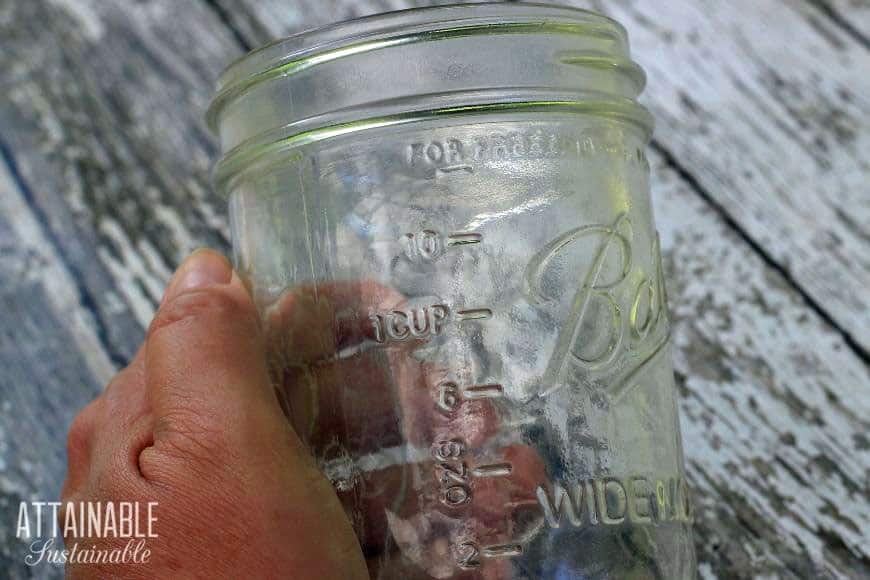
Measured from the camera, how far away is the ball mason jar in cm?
45

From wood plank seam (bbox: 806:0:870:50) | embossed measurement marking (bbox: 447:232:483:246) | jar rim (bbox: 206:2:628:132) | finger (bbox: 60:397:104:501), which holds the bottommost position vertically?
finger (bbox: 60:397:104:501)

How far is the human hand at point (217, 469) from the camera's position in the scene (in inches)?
18.2

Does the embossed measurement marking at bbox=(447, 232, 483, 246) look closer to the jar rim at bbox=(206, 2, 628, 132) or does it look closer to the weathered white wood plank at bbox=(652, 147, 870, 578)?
the jar rim at bbox=(206, 2, 628, 132)

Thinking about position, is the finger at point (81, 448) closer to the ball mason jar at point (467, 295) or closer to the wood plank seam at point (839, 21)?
the ball mason jar at point (467, 295)

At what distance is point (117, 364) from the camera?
0.80 meters

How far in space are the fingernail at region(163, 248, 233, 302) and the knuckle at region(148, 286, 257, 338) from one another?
2cm

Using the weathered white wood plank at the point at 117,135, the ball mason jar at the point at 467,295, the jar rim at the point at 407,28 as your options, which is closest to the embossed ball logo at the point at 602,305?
the ball mason jar at the point at 467,295

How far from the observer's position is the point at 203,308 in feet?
1.71

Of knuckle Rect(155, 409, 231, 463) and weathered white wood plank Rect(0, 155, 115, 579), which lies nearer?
knuckle Rect(155, 409, 231, 463)

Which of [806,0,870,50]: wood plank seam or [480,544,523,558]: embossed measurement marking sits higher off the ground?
[806,0,870,50]: wood plank seam

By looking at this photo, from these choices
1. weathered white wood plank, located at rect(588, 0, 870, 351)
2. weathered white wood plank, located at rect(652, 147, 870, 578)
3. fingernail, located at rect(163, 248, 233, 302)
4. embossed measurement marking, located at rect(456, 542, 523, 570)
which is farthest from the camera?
weathered white wood plank, located at rect(588, 0, 870, 351)

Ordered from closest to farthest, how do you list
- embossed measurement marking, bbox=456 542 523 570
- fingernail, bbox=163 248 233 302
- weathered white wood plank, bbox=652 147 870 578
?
embossed measurement marking, bbox=456 542 523 570 < fingernail, bbox=163 248 233 302 < weathered white wood plank, bbox=652 147 870 578

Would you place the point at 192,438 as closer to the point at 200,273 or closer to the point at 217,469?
the point at 217,469

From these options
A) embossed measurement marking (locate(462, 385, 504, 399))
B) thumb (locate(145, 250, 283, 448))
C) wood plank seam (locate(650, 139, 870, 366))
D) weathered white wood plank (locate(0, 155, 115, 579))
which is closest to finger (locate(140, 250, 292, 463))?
thumb (locate(145, 250, 283, 448))
